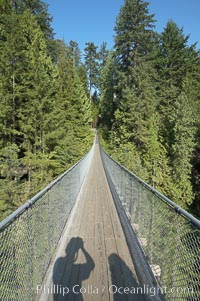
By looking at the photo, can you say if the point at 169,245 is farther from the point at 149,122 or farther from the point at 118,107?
the point at 118,107

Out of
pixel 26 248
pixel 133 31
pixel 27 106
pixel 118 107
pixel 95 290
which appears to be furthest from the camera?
pixel 118 107

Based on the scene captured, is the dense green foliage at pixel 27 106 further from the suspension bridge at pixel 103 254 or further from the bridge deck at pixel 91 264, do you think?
the suspension bridge at pixel 103 254

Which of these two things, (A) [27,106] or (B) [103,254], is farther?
(A) [27,106]

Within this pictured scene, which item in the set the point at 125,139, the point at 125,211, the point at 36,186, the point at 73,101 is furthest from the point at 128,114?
the point at 125,211

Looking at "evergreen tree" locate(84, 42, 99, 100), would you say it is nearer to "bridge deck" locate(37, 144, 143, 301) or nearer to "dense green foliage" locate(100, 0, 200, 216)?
"dense green foliage" locate(100, 0, 200, 216)

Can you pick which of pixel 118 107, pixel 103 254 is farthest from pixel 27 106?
pixel 118 107

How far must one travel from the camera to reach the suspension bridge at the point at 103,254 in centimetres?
227

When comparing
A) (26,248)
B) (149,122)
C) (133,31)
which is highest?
(133,31)

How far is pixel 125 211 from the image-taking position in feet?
19.3

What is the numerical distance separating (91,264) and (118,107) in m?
23.2

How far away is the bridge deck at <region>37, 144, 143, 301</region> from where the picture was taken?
3.00 meters

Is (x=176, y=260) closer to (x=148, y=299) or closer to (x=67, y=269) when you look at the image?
(x=148, y=299)

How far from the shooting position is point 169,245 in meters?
2.81

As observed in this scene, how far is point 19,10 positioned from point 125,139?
14587 mm
